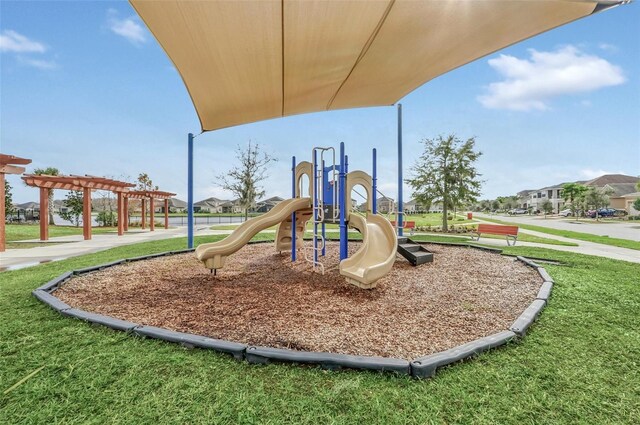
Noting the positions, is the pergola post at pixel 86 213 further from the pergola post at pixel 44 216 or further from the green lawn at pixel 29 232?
the green lawn at pixel 29 232

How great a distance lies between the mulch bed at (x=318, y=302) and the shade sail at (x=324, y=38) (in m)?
3.35

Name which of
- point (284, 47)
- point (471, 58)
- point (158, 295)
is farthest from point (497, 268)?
point (158, 295)

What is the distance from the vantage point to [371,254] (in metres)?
5.13

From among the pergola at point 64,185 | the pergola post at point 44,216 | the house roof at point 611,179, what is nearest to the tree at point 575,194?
the house roof at point 611,179

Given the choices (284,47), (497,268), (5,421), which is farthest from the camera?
(497,268)

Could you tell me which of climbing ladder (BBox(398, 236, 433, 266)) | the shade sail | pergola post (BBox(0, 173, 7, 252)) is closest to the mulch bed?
climbing ladder (BBox(398, 236, 433, 266))

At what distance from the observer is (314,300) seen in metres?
4.23

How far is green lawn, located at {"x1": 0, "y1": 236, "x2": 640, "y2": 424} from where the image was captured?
1884mm

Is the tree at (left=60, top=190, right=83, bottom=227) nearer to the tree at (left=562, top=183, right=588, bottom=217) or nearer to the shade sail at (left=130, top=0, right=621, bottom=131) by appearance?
the shade sail at (left=130, top=0, right=621, bottom=131)

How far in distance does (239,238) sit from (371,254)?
2.55 meters

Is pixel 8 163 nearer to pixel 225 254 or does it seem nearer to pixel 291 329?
pixel 225 254

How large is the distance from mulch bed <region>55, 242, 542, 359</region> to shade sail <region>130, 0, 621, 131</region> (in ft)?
11.0

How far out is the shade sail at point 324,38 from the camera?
3285 millimetres

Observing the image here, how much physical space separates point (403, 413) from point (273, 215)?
4777mm
